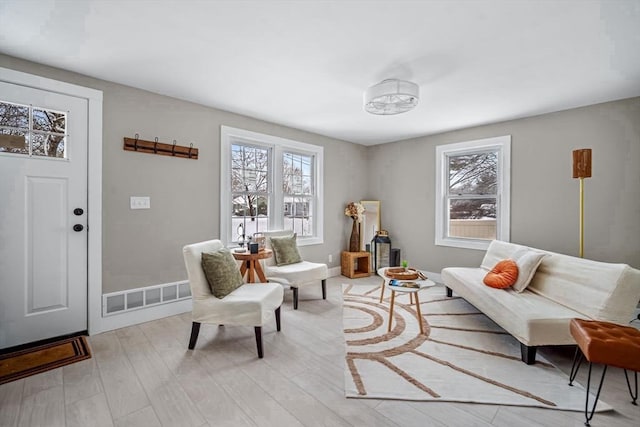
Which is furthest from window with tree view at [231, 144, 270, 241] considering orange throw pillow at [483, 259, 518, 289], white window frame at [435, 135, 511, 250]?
orange throw pillow at [483, 259, 518, 289]

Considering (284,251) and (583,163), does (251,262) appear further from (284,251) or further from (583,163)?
(583,163)

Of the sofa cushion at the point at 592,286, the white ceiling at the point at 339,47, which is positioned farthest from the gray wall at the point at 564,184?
the sofa cushion at the point at 592,286

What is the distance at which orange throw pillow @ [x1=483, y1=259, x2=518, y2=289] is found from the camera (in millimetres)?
2826

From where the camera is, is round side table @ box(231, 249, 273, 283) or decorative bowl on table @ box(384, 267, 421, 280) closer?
decorative bowl on table @ box(384, 267, 421, 280)

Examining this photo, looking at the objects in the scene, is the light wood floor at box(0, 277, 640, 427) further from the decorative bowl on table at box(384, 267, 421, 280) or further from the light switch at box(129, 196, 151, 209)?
the light switch at box(129, 196, 151, 209)

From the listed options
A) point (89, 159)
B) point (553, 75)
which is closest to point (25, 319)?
point (89, 159)

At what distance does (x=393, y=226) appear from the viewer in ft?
17.3

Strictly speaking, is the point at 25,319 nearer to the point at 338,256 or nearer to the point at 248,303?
the point at 248,303

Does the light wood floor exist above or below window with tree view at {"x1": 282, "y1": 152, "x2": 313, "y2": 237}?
below

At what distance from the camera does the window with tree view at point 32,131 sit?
236 cm

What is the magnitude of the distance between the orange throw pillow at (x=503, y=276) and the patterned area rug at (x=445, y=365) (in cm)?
44

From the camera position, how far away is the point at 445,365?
2.18 metres

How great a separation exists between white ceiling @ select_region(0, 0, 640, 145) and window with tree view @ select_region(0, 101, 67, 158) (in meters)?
0.44

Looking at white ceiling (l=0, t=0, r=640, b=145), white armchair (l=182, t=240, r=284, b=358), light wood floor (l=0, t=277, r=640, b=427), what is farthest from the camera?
white armchair (l=182, t=240, r=284, b=358)
